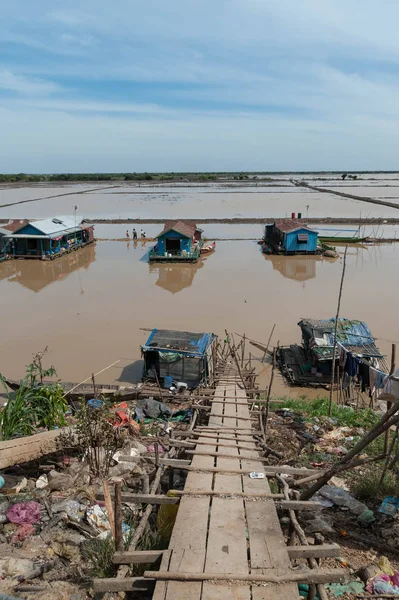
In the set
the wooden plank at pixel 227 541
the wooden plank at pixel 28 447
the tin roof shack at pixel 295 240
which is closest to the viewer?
the wooden plank at pixel 227 541

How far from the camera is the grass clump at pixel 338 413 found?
7.98 meters

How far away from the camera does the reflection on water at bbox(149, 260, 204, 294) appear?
20145 mm

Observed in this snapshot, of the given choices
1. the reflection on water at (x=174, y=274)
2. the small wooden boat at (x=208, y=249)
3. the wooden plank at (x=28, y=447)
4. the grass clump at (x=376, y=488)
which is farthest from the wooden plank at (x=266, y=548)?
the small wooden boat at (x=208, y=249)

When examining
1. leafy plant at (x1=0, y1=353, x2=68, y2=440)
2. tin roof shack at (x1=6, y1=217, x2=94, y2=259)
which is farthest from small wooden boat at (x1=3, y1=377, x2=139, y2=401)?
tin roof shack at (x1=6, y1=217, x2=94, y2=259)

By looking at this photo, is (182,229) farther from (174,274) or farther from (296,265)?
(296,265)

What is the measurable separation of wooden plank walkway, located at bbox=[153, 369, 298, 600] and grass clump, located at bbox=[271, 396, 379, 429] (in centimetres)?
412

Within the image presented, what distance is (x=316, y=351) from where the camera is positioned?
1108cm

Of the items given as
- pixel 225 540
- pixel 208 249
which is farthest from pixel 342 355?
pixel 208 249

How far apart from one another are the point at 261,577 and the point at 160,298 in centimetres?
1543

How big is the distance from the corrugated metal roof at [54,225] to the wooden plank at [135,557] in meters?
25.2

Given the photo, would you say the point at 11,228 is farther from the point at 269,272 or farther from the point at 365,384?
the point at 365,384

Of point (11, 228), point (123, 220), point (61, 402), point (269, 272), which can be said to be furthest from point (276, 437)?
point (123, 220)

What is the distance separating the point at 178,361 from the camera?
10516mm

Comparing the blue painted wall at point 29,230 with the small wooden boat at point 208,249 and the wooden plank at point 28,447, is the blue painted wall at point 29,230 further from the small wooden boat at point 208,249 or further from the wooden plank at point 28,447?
the wooden plank at point 28,447
